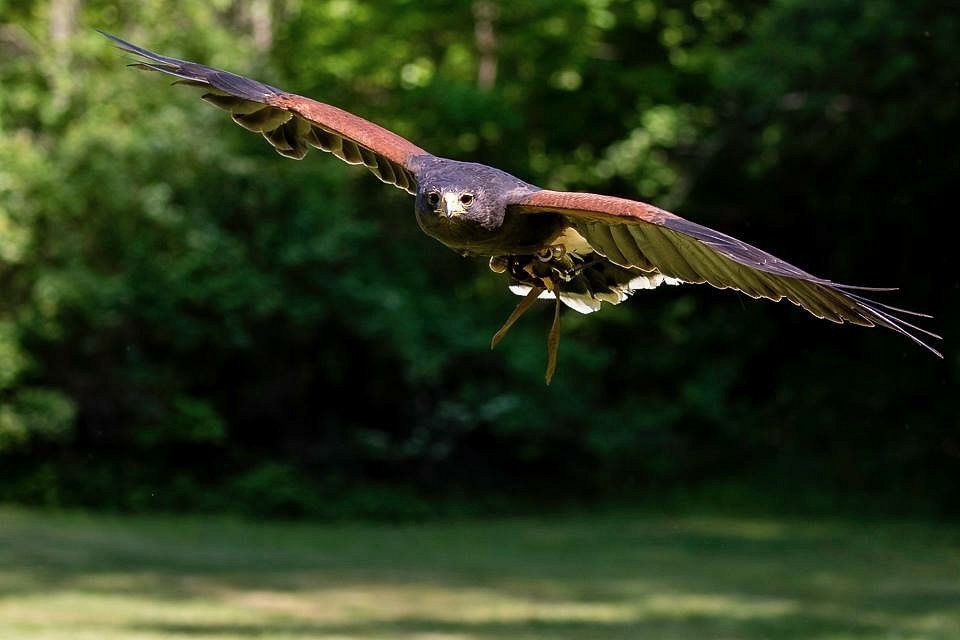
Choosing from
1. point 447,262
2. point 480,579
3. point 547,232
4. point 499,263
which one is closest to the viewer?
point 547,232

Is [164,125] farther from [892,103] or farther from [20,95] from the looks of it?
[892,103]

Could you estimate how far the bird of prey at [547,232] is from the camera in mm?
4383

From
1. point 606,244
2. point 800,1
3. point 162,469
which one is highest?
point 800,1

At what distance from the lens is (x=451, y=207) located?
4707 millimetres

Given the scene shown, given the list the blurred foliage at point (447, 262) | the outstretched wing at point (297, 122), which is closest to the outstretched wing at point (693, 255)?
the outstretched wing at point (297, 122)

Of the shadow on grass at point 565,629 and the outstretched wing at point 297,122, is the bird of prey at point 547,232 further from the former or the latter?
the shadow on grass at point 565,629

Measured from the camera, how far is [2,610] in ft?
35.2

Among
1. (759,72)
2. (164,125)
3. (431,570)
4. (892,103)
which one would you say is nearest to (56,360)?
(164,125)

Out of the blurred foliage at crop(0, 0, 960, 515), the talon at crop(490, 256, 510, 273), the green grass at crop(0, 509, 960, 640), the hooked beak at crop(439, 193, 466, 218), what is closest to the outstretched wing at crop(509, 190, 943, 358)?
the hooked beak at crop(439, 193, 466, 218)

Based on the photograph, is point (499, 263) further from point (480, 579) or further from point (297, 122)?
point (480, 579)

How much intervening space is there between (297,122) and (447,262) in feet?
38.2

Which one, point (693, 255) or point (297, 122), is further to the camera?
point (297, 122)

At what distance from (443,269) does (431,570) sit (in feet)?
15.3

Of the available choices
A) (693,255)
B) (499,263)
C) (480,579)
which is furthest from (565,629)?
(693,255)
